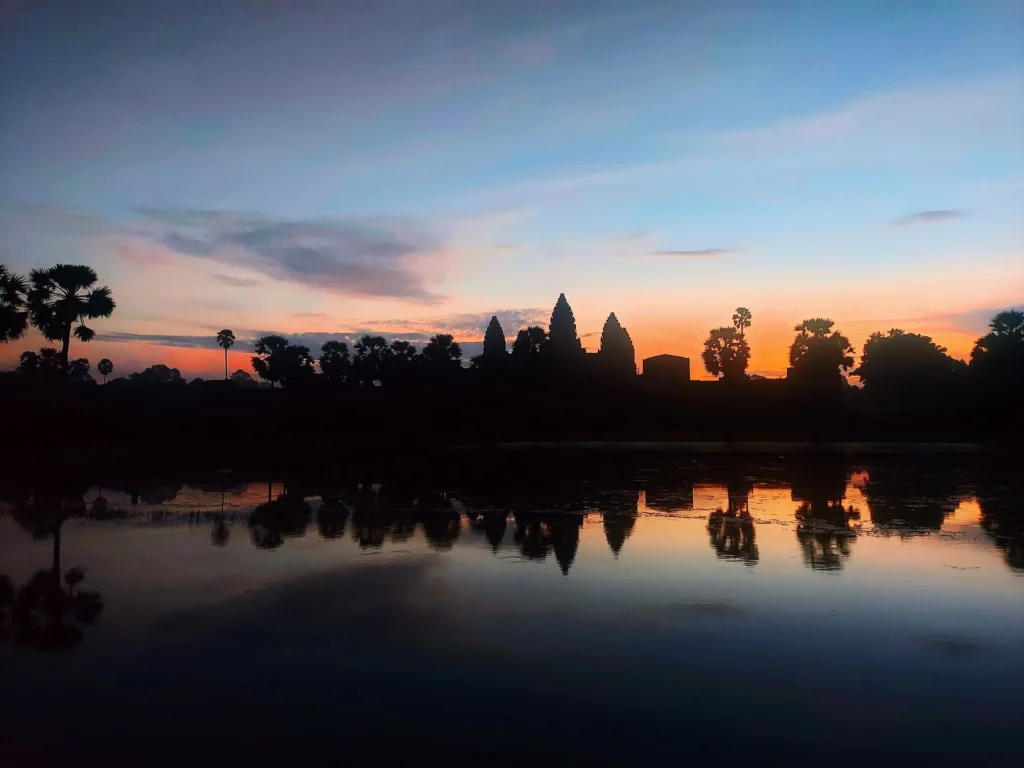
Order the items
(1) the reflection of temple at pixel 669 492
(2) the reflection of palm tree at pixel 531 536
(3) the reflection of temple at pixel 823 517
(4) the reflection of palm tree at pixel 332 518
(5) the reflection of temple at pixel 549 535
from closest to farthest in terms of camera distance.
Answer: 1. (3) the reflection of temple at pixel 823 517
2. (5) the reflection of temple at pixel 549 535
3. (2) the reflection of palm tree at pixel 531 536
4. (4) the reflection of palm tree at pixel 332 518
5. (1) the reflection of temple at pixel 669 492

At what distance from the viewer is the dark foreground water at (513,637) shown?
7.32 m

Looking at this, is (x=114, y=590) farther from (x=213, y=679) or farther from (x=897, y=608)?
(x=897, y=608)

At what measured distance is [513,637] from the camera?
10.3 metres

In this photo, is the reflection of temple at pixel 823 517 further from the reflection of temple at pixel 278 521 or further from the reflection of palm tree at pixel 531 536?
the reflection of temple at pixel 278 521

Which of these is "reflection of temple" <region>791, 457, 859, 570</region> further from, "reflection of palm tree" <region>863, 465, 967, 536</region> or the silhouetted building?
the silhouetted building

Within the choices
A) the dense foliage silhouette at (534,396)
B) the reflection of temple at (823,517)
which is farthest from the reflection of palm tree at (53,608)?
the dense foliage silhouette at (534,396)

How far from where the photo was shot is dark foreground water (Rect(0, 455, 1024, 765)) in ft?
24.0

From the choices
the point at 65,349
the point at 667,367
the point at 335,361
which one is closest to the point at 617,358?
the point at 667,367

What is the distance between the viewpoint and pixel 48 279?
166 feet

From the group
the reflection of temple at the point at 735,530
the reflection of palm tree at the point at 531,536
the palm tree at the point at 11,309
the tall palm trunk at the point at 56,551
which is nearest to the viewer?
the tall palm trunk at the point at 56,551

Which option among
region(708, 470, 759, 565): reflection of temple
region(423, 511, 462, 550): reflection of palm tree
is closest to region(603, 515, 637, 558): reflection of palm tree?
region(708, 470, 759, 565): reflection of temple

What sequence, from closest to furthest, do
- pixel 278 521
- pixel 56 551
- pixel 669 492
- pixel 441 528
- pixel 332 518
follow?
1. pixel 56 551
2. pixel 441 528
3. pixel 278 521
4. pixel 332 518
5. pixel 669 492

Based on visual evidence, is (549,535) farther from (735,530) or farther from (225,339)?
(225,339)

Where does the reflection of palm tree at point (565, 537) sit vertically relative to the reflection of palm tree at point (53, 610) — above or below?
above
